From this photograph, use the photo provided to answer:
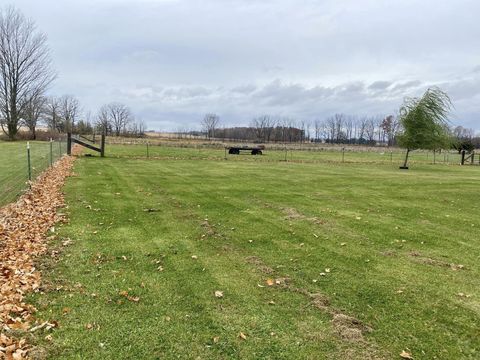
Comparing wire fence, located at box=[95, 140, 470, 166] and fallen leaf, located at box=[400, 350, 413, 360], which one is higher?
wire fence, located at box=[95, 140, 470, 166]

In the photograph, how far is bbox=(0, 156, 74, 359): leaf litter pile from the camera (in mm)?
4022

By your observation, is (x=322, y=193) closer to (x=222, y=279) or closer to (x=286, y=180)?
(x=286, y=180)

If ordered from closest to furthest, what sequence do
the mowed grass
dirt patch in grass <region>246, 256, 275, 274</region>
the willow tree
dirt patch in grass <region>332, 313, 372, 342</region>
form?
the mowed grass < dirt patch in grass <region>332, 313, 372, 342</region> < dirt patch in grass <region>246, 256, 275, 274</region> < the willow tree

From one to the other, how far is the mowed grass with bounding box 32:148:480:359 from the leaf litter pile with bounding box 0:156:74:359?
22cm

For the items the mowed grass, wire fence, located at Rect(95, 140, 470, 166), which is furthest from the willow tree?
the mowed grass

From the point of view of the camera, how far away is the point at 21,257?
6.19 m

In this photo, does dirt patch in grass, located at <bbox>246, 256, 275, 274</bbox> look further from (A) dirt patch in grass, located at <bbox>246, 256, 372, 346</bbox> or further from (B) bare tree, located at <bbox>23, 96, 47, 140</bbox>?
(B) bare tree, located at <bbox>23, 96, 47, 140</bbox>

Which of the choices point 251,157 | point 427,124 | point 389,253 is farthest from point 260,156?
point 389,253

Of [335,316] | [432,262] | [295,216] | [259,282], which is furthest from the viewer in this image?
[295,216]

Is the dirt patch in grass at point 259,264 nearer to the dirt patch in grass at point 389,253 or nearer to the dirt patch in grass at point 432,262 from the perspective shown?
the dirt patch in grass at point 389,253

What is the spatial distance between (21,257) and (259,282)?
3.74 meters

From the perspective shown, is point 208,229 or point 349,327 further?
point 208,229

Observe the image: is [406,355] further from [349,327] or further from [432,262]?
[432,262]

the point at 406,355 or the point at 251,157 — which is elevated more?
the point at 251,157
